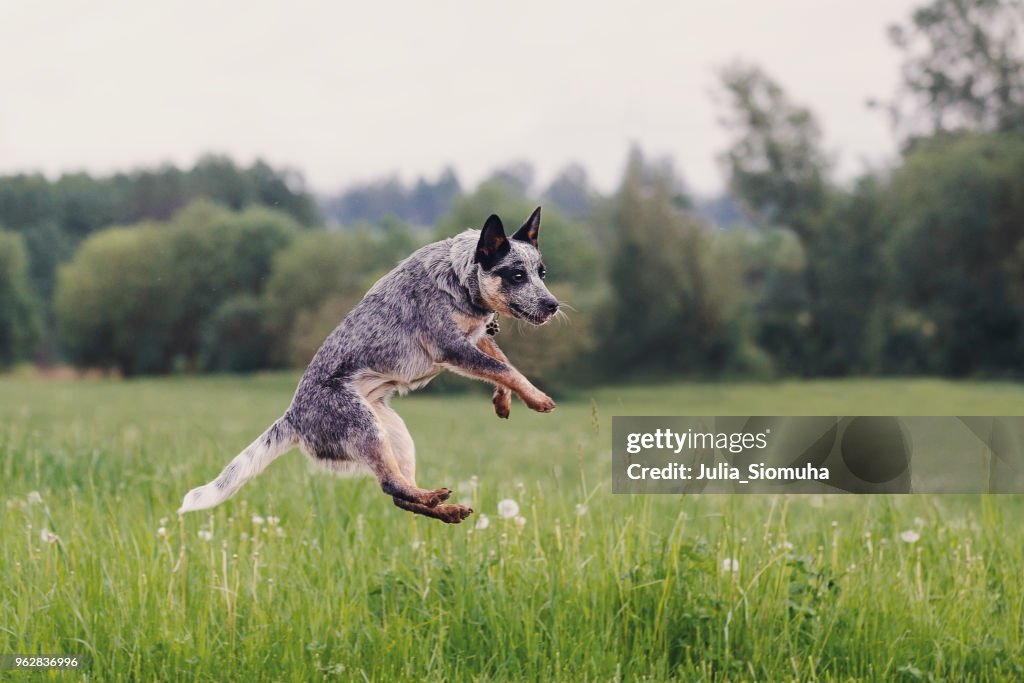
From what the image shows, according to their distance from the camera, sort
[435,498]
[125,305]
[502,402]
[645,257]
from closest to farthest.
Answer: [435,498], [502,402], [125,305], [645,257]

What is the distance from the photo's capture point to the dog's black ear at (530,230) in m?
2.78

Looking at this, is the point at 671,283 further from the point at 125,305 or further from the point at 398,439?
the point at 398,439

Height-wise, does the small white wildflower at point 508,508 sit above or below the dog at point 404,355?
below

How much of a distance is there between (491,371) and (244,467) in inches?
34.5

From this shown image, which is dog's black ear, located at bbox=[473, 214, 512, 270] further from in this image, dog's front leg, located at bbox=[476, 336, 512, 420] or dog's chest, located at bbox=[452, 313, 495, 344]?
dog's front leg, located at bbox=[476, 336, 512, 420]

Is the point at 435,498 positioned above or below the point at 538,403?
below

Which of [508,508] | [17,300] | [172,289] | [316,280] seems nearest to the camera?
[316,280]

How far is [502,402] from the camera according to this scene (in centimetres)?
298

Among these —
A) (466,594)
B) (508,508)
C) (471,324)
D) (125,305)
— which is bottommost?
(466,594)

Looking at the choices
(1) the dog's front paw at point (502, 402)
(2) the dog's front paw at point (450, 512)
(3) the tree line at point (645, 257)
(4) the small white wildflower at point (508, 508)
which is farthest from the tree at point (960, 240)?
(2) the dog's front paw at point (450, 512)

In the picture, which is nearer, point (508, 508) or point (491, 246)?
point (491, 246)

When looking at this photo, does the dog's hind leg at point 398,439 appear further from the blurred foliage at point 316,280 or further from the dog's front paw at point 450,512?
the blurred foliage at point 316,280

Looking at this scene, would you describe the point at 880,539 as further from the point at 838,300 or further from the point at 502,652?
the point at 838,300

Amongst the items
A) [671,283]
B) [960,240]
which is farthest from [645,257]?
[960,240]
